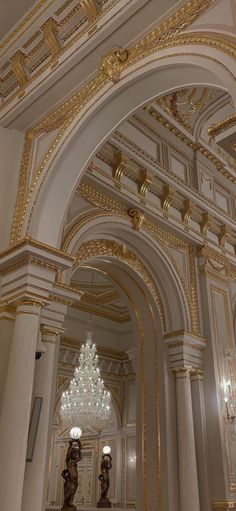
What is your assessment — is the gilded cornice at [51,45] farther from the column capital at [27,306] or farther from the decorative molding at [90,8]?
the column capital at [27,306]

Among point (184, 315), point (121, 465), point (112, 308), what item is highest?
point (112, 308)

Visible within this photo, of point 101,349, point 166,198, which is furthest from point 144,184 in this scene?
point 101,349

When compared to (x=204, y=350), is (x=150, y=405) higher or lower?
lower

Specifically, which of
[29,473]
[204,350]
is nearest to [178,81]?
[29,473]

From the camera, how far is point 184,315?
6.83m

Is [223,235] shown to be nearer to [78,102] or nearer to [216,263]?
[216,263]

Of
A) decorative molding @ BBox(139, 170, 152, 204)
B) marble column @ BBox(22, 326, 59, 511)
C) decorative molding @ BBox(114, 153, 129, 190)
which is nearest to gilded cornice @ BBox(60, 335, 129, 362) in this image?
decorative molding @ BBox(139, 170, 152, 204)

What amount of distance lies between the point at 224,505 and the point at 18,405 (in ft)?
11.3

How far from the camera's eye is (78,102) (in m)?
4.73

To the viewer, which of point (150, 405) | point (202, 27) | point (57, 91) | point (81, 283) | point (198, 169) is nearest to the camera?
point (202, 27)

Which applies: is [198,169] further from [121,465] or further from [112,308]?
[121,465]

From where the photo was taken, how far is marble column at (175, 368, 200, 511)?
18.9 feet

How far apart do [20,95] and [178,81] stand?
1805mm

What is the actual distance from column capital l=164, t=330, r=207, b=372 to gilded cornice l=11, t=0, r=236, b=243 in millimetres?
3035
